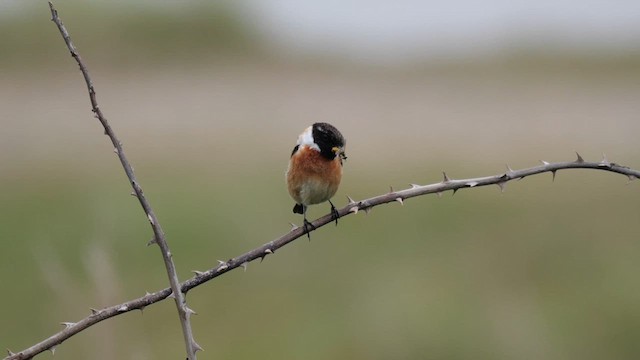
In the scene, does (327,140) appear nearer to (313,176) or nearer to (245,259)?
(313,176)

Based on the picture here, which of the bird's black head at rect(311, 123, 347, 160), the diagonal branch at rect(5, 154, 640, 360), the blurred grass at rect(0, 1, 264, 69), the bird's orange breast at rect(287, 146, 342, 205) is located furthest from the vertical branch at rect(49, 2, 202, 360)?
the blurred grass at rect(0, 1, 264, 69)

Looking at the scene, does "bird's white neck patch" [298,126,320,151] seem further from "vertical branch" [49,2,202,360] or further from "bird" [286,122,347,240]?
"vertical branch" [49,2,202,360]

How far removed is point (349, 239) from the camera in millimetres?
7367

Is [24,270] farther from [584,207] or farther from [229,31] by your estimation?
[229,31]

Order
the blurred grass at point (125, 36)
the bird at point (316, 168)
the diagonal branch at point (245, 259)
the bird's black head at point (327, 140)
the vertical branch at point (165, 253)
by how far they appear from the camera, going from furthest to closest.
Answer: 1. the blurred grass at point (125, 36)
2. the bird at point (316, 168)
3. the bird's black head at point (327, 140)
4. the diagonal branch at point (245, 259)
5. the vertical branch at point (165, 253)

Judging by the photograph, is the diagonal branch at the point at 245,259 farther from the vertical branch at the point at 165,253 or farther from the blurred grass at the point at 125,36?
the blurred grass at the point at 125,36

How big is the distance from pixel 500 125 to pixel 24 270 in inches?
234

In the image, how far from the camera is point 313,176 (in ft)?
11.9

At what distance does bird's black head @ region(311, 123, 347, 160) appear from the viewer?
11.5 feet

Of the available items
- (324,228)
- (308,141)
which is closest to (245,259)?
(308,141)

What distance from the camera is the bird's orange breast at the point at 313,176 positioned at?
3623 millimetres

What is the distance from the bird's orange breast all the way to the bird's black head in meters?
0.03

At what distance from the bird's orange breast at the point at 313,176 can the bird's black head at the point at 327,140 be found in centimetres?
3

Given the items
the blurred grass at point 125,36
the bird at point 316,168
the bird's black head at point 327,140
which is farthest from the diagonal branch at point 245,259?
the blurred grass at point 125,36
